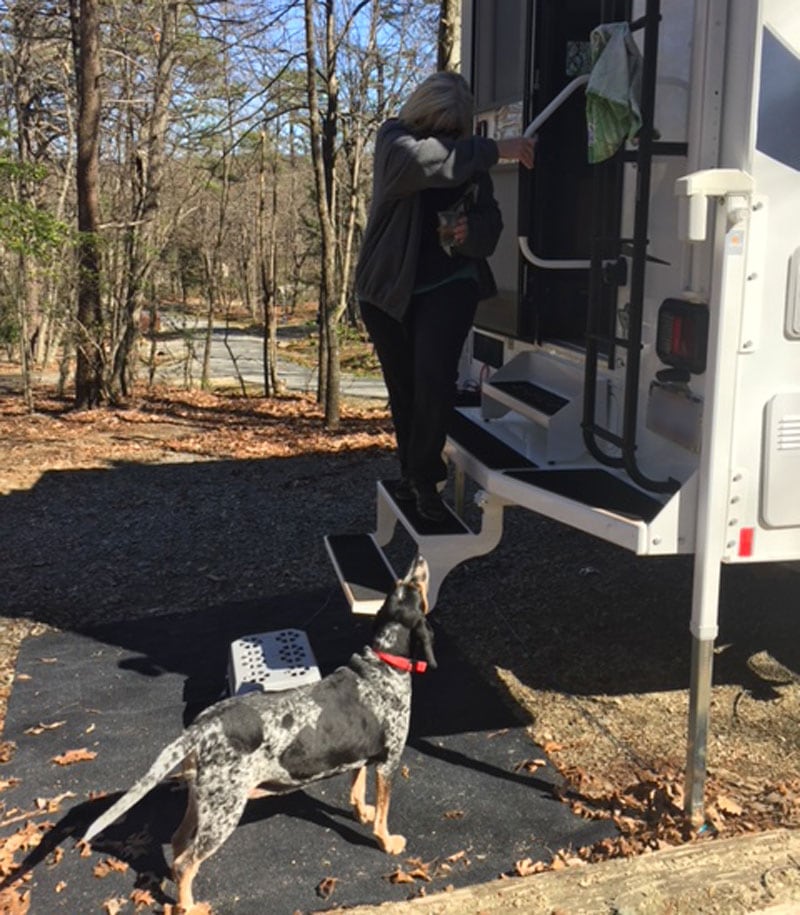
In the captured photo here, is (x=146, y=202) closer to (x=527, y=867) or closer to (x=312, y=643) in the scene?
(x=312, y=643)

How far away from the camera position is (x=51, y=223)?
9656 mm

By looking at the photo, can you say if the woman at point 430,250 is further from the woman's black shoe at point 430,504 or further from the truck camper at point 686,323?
the truck camper at point 686,323

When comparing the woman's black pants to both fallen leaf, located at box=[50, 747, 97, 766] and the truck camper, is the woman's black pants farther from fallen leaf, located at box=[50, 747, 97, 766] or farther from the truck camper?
fallen leaf, located at box=[50, 747, 97, 766]

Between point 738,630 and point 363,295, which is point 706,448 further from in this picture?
point 738,630

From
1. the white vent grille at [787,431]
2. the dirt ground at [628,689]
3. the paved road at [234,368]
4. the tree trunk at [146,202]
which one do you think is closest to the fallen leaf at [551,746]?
A: the dirt ground at [628,689]

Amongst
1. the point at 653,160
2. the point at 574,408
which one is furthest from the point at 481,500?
the point at 653,160

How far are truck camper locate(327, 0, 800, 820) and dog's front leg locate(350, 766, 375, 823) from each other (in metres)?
0.62

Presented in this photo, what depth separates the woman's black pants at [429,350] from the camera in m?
3.68

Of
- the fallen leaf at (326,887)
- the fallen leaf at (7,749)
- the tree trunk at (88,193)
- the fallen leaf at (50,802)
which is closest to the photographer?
the fallen leaf at (326,887)

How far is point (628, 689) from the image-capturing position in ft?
13.8

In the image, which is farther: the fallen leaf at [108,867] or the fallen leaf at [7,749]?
the fallen leaf at [7,749]

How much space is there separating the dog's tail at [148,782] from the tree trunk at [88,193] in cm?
1010

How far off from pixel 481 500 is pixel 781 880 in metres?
1.60

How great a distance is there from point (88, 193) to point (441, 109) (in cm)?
983
